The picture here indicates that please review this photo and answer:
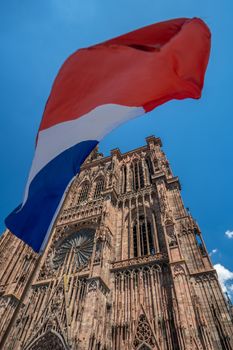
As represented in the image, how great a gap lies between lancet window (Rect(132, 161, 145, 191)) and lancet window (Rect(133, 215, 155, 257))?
5.38 meters

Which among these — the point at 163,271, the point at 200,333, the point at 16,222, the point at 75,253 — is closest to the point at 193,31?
the point at 16,222

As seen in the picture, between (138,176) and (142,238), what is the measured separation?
994 cm

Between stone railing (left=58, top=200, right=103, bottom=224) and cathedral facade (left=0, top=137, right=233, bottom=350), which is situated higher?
stone railing (left=58, top=200, right=103, bottom=224)

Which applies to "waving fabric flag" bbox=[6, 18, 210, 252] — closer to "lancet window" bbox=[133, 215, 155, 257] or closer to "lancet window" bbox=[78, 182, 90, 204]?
"lancet window" bbox=[133, 215, 155, 257]

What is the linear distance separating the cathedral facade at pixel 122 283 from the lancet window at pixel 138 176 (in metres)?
0.69

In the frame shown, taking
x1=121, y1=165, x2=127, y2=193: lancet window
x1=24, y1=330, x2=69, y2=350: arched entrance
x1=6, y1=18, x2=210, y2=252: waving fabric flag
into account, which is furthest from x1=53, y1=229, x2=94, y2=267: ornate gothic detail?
x1=6, y1=18, x2=210, y2=252: waving fabric flag

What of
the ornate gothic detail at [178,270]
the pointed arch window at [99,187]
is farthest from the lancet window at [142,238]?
the pointed arch window at [99,187]

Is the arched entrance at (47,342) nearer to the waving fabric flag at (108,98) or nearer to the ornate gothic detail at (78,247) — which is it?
the ornate gothic detail at (78,247)

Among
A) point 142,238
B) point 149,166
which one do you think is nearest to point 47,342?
point 142,238

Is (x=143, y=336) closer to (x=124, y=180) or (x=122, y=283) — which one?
(x=122, y=283)

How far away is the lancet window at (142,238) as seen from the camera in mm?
19016

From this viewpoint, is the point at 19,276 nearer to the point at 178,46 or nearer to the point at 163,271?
the point at 163,271

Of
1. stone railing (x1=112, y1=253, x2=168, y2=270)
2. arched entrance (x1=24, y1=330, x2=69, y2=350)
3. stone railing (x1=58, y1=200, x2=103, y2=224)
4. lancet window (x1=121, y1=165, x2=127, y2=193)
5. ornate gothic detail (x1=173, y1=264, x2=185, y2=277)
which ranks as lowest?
arched entrance (x1=24, y1=330, x2=69, y2=350)

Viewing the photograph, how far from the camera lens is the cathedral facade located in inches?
506
